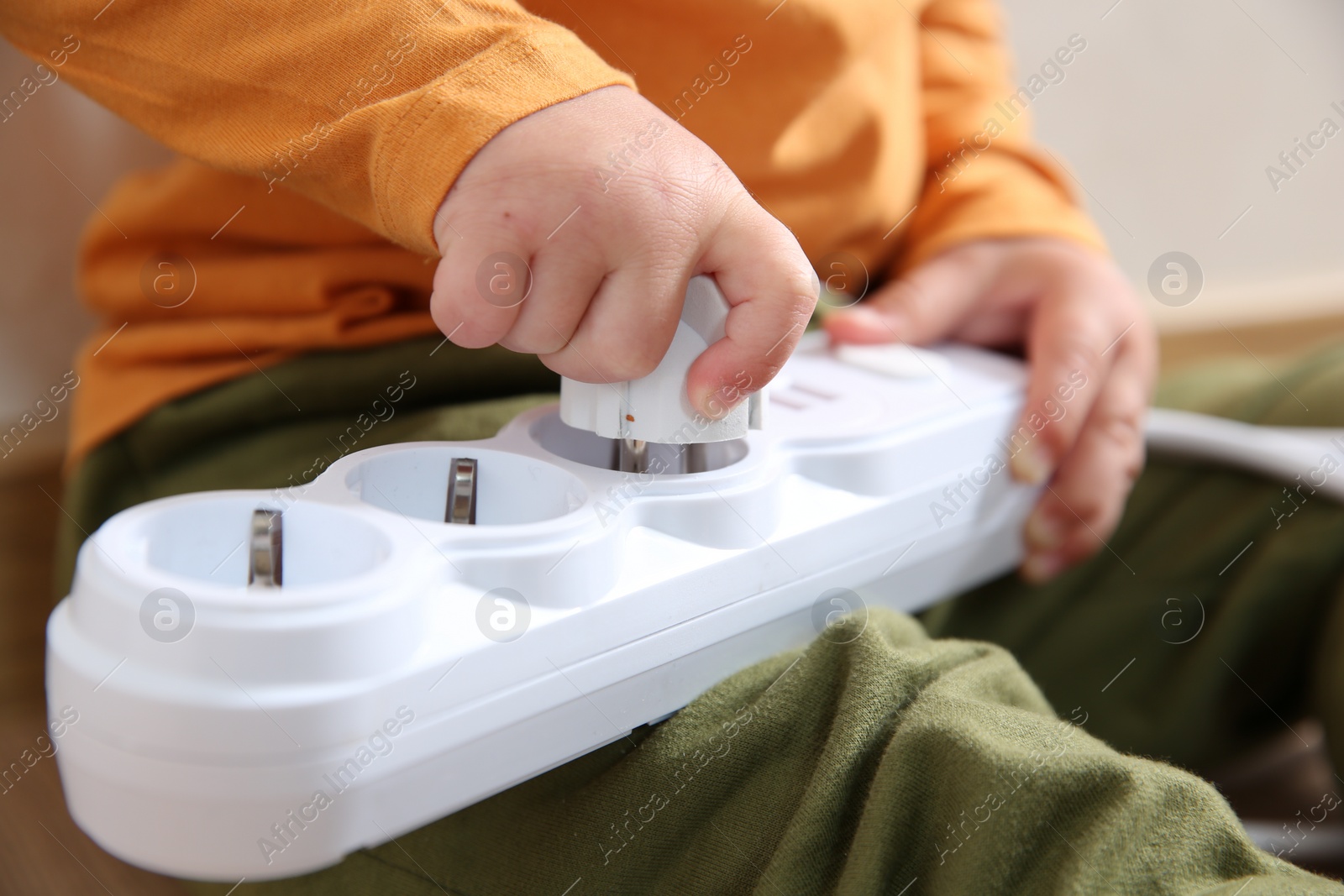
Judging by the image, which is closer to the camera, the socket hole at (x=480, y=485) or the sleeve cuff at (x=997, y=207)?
the socket hole at (x=480, y=485)

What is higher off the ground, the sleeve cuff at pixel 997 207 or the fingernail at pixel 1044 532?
the sleeve cuff at pixel 997 207

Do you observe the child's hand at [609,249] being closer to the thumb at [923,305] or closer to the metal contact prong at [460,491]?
the metal contact prong at [460,491]

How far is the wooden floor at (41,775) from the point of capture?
487 mm

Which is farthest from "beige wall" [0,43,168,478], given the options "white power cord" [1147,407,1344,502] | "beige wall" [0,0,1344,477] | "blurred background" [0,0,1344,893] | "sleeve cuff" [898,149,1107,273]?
"beige wall" [0,0,1344,477]

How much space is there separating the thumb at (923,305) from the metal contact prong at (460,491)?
24 centimetres

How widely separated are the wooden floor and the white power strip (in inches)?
10.5

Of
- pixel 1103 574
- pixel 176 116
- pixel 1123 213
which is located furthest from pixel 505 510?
pixel 1123 213

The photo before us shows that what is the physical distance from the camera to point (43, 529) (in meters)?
0.62

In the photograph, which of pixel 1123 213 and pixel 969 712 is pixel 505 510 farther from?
pixel 1123 213

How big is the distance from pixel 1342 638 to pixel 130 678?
19.8 inches

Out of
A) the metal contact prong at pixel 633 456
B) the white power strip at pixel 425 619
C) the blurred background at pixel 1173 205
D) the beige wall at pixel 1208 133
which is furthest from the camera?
the beige wall at pixel 1208 133

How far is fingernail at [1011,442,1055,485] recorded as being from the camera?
49 centimetres

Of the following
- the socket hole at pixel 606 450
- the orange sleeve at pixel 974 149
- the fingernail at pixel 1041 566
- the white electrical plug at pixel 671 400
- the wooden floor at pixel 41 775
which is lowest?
the wooden floor at pixel 41 775

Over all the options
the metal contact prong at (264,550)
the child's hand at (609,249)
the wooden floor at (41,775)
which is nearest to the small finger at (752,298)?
the child's hand at (609,249)
